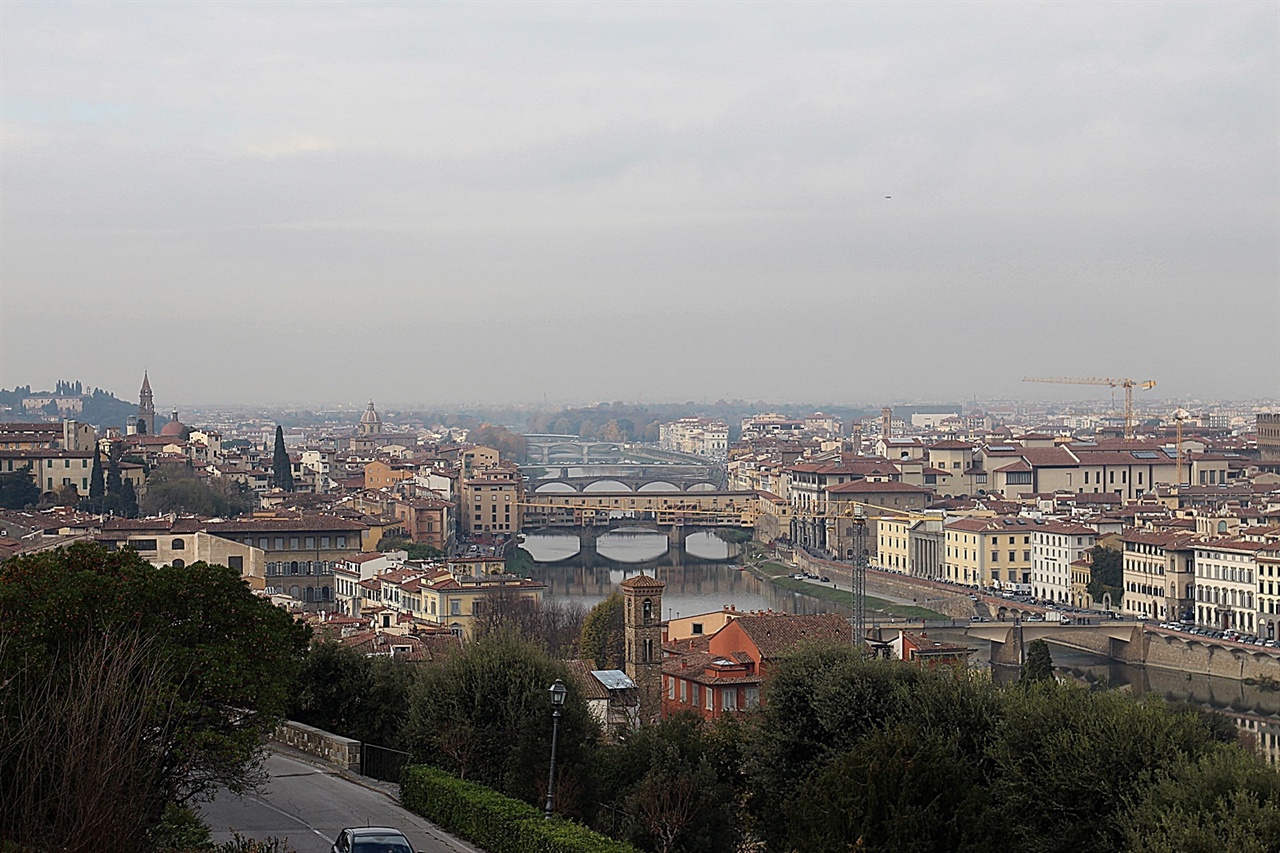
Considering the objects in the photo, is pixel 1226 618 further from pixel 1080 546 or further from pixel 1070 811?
pixel 1070 811

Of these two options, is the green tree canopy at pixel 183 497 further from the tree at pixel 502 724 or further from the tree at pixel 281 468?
the tree at pixel 502 724

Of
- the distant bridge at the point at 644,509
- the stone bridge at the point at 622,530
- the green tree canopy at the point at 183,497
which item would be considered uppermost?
the green tree canopy at the point at 183,497

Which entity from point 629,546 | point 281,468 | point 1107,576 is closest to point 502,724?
point 1107,576

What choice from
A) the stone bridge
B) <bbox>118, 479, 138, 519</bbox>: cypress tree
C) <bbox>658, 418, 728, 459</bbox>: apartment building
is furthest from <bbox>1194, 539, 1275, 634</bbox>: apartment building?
<bbox>658, 418, 728, 459</bbox>: apartment building

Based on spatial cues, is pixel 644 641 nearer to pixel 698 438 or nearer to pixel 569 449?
pixel 698 438

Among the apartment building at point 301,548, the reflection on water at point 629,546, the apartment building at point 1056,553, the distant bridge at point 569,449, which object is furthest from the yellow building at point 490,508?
the distant bridge at point 569,449

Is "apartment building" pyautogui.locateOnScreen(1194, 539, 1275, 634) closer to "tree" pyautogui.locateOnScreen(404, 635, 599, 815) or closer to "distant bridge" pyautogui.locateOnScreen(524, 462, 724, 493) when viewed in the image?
"tree" pyautogui.locateOnScreen(404, 635, 599, 815)
